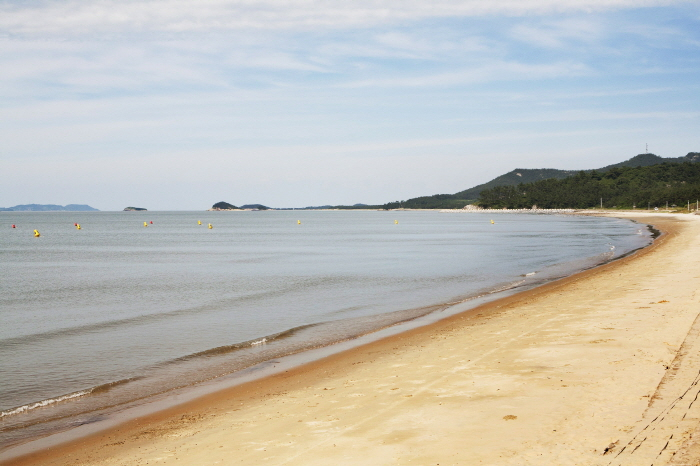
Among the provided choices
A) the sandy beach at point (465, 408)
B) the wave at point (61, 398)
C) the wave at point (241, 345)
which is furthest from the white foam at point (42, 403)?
the wave at point (241, 345)

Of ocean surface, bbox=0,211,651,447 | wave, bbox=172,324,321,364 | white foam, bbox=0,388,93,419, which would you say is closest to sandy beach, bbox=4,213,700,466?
ocean surface, bbox=0,211,651,447

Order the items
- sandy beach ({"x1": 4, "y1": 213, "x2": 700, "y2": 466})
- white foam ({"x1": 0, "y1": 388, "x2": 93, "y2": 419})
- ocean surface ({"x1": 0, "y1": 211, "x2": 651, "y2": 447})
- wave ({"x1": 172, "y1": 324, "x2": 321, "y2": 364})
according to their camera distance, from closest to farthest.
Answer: sandy beach ({"x1": 4, "y1": 213, "x2": 700, "y2": 466}), white foam ({"x1": 0, "y1": 388, "x2": 93, "y2": 419}), ocean surface ({"x1": 0, "y1": 211, "x2": 651, "y2": 447}), wave ({"x1": 172, "y1": 324, "x2": 321, "y2": 364})

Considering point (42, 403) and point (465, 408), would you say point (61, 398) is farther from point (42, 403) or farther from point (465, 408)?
point (465, 408)

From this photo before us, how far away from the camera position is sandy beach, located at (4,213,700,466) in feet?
21.8

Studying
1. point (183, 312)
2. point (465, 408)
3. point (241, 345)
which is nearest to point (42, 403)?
point (241, 345)

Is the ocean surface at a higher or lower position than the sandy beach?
lower

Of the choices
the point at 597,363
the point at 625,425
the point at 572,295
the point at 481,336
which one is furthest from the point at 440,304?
the point at 625,425

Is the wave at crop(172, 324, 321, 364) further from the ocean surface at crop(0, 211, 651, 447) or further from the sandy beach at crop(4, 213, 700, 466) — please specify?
the sandy beach at crop(4, 213, 700, 466)

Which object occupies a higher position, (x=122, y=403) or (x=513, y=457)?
(x=513, y=457)

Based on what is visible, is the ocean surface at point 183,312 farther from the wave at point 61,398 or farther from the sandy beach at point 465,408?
the sandy beach at point 465,408

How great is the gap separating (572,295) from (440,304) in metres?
4.98

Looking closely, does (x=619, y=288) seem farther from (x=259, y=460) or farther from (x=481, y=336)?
(x=259, y=460)

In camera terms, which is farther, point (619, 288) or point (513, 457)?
point (619, 288)

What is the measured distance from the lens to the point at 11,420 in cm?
1022
